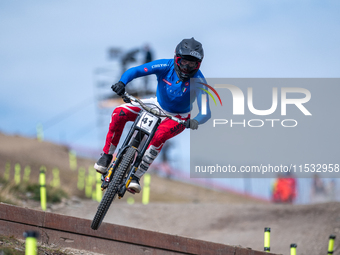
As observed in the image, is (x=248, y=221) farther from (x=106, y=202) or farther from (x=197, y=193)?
(x=197, y=193)

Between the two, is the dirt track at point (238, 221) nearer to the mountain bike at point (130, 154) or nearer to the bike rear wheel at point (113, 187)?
the mountain bike at point (130, 154)

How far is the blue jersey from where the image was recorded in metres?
6.85

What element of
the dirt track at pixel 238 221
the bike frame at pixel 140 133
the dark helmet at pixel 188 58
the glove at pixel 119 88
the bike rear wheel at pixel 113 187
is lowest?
the dirt track at pixel 238 221

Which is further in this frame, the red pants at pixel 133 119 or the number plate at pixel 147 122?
the red pants at pixel 133 119

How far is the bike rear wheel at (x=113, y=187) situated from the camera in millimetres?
6324

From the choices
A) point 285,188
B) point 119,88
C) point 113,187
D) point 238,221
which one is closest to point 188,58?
point 119,88

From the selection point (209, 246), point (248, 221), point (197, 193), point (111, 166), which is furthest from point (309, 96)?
point (197, 193)

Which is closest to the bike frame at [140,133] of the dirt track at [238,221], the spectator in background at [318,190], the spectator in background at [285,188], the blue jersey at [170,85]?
the blue jersey at [170,85]

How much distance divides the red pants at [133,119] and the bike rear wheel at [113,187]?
1.45 ft

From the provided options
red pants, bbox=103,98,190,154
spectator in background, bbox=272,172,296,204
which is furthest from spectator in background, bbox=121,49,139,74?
red pants, bbox=103,98,190,154

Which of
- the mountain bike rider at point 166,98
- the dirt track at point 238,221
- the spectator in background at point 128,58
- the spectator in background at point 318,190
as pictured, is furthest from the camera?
the spectator in background at point 128,58

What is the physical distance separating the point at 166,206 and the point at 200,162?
467 inches

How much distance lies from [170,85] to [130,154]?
49.1 inches

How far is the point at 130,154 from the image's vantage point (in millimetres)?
6582
